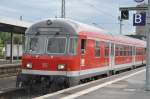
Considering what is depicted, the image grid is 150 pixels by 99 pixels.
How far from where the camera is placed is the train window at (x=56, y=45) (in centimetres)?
1700

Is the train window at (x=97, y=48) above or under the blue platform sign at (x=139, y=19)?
under

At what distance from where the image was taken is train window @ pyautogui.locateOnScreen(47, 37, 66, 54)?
17.0 m

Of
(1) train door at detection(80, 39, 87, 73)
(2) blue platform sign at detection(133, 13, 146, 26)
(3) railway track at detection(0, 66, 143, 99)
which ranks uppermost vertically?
(2) blue platform sign at detection(133, 13, 146, 26)

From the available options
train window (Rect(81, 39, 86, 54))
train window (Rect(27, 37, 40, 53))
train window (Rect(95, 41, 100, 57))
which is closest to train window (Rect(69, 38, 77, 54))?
train window (Rect(81, 39, 86, 54))

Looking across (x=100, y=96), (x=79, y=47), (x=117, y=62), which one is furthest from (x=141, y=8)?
(x=117, y=62)

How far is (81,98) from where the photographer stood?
528 inches

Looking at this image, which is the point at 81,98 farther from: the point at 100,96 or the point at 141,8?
the point at 141,8

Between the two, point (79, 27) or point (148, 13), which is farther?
point (79, 27)

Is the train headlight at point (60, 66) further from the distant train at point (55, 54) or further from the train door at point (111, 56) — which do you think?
the train door at point (111, 56)

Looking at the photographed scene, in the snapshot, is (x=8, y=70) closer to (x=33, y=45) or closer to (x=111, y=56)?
(x=111, y=56)

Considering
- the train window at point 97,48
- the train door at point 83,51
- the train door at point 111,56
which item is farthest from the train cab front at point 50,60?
the train door at point 111,56

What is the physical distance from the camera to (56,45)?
1711 cm

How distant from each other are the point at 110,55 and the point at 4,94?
30.8 ft

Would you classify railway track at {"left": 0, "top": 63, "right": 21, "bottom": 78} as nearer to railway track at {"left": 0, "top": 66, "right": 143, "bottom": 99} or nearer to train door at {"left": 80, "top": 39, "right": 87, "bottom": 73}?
railway track at {"left": 0, "top": 66, "right": 143, "bottom": 99}
